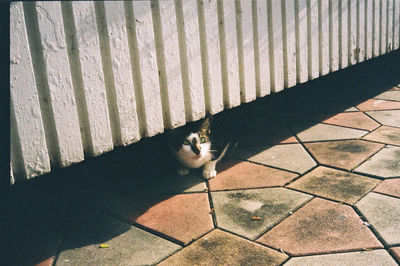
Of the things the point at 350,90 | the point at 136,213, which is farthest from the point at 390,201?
the point at 350,90

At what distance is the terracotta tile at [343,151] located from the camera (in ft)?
7.91

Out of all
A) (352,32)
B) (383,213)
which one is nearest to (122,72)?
(383,213)

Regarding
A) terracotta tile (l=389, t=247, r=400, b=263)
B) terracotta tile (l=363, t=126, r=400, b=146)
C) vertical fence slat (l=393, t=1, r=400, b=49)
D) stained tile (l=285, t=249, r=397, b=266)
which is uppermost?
vertical fence slat (l=393, t=1, r=400, b=49)

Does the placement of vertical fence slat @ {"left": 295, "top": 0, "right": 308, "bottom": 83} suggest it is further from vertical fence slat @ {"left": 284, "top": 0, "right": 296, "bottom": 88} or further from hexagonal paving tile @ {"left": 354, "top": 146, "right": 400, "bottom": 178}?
hexagonal paving tile @ {"left": 354, "top": 146, "right": 400, "bottom": 178}

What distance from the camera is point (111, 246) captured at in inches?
68.6

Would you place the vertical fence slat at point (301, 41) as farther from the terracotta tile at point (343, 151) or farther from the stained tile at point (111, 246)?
the stained tile at point (111, 246)

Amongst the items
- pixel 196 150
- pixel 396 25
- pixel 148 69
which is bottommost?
pixel 196 150

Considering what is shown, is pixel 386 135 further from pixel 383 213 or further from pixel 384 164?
pixel 383 213

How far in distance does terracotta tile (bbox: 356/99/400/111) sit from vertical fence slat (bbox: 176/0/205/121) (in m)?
1.88

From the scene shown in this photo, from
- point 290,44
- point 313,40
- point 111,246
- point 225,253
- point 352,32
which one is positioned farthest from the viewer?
point 352,32

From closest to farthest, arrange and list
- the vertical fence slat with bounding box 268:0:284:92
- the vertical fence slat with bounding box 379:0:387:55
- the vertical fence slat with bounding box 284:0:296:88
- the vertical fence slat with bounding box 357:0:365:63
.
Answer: the vertical fence slat with bounding box 268:0:284:92, the vertical fence slat with bounding box 284:0:296:88, the vertical fence slat with bounding box 357:0:365:63, the vertical fence slat with bounding box 379:0:387:55

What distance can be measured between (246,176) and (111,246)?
0.92 meters

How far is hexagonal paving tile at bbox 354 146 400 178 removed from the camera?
221 cm

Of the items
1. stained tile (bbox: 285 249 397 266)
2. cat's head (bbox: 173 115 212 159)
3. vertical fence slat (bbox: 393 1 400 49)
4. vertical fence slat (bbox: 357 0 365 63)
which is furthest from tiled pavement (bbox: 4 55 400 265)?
vertical fence slat (bbox: 393 1 400 49)
